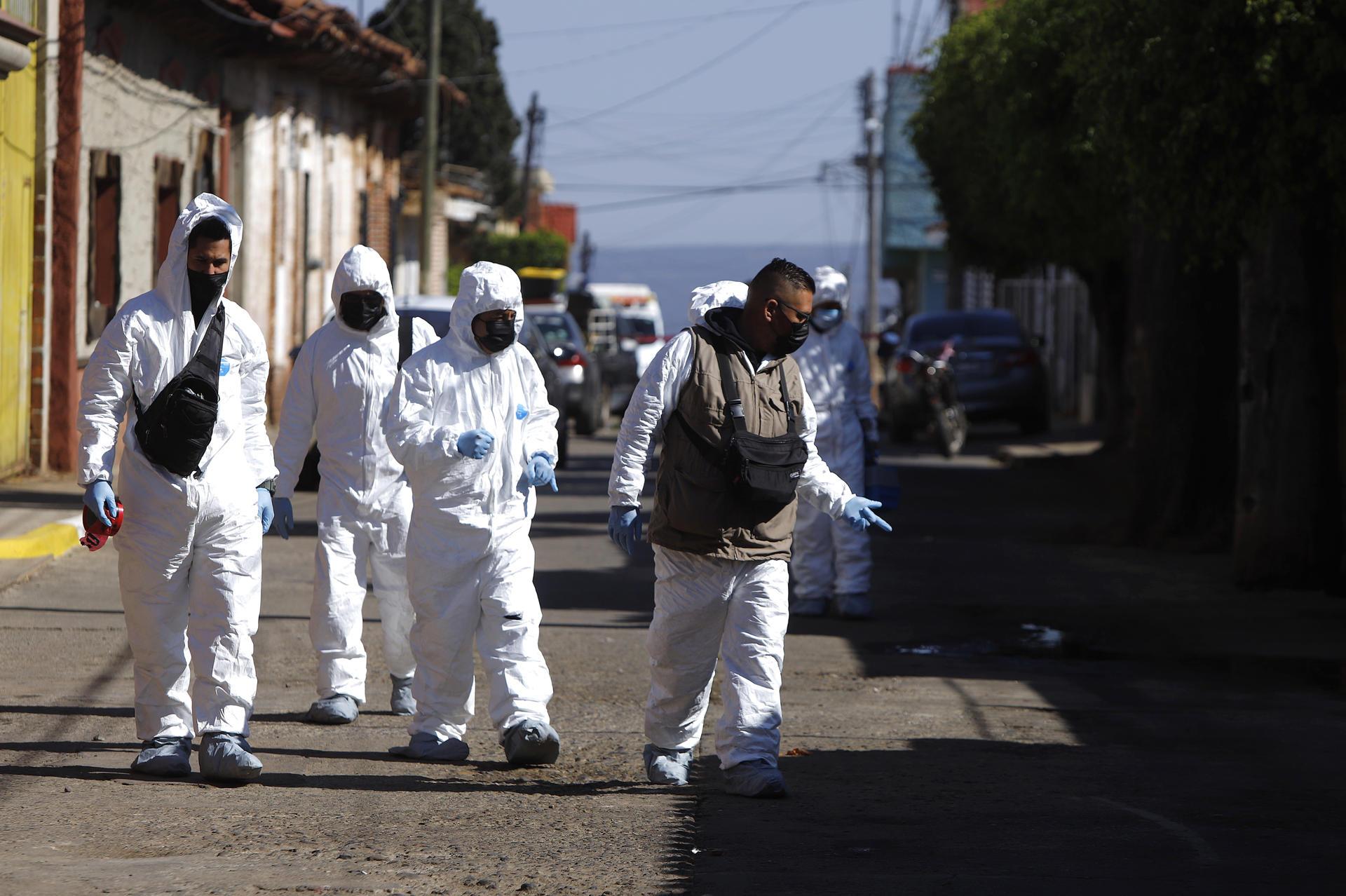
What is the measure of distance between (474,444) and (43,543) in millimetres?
6464

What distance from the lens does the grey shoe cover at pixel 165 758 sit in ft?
21.5

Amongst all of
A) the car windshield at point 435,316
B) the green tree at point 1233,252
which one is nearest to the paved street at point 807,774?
the green tree at point 1233,252

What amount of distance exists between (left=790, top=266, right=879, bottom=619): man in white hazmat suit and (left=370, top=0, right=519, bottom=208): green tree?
38.1 meters

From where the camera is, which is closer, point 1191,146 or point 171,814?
point 171,814

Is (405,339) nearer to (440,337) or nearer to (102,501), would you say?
(102,501)

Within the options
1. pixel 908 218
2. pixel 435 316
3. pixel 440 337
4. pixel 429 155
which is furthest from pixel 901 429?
pixel 908 218

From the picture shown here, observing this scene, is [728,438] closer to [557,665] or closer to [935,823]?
[935,823]

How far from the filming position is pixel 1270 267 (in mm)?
12312

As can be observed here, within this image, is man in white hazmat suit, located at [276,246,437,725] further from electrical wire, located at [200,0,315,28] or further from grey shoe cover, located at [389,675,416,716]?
electrical wire, located at [200,0,315,28]

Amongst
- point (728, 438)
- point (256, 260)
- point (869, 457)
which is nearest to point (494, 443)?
point (728, 438)

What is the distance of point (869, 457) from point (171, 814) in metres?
5.79

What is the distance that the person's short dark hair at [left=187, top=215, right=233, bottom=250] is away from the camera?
21.1 feet

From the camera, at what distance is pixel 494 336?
6984 millimetres

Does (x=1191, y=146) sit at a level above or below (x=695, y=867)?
above
